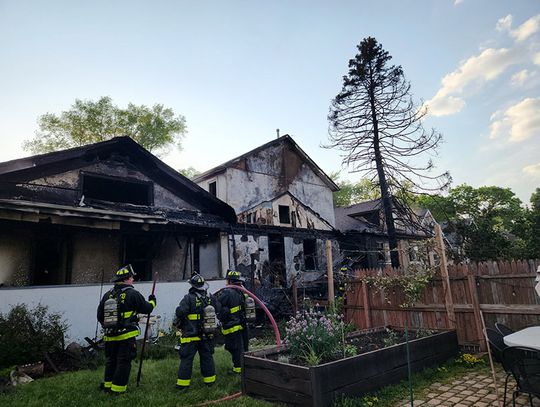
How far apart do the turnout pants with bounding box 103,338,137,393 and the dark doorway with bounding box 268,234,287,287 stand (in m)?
10.9

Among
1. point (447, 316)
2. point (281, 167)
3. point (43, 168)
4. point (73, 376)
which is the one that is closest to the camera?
point (73, 376)

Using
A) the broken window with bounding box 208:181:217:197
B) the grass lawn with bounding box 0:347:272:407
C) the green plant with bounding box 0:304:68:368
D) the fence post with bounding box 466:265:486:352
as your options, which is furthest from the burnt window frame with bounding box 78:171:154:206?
the fence post with bounding box 466:265:486:352

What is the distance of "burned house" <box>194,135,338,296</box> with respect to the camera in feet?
52.6

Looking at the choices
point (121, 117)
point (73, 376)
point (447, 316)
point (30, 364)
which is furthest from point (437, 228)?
point (121, 117)

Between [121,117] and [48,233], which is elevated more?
[121,117]

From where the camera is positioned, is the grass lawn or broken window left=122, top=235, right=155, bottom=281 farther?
broken window left=122, top=235, right=155, bottom=281

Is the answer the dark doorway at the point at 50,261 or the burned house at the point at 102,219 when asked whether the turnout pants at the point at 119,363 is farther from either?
the dark doorway at the point at 50,261

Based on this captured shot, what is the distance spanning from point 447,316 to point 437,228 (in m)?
1.92

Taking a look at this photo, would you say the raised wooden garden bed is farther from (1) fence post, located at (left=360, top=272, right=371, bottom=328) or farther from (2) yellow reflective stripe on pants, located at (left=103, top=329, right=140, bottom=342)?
(1) fence post, located at (left=360, top=272, right=371, bottom=328)

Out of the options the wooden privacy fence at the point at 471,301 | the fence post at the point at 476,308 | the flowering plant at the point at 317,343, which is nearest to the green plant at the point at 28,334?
the flowering plant at the point at 317,343

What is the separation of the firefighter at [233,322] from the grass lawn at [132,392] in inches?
15.0

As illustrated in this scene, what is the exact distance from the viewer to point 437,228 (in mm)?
7648

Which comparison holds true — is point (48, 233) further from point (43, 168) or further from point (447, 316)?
point (447, 316)

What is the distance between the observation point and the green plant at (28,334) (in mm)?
6945
